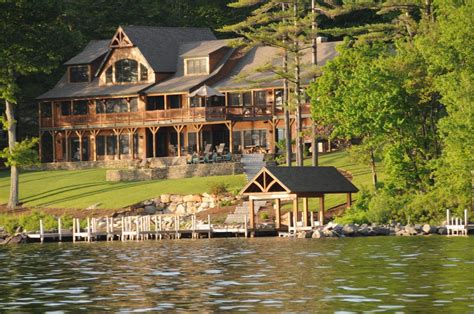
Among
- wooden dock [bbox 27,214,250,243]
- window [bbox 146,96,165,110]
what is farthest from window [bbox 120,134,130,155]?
wooden dock [bbox 27,214,250,243]

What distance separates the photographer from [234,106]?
94.2m

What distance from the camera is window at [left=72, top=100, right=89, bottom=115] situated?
102188 mm

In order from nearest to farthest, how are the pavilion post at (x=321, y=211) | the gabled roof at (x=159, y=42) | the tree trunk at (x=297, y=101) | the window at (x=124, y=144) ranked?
1. the pavilion post at (x=321, y=211)
2. the tree trunk at (x=297, y=101)
3. the gabled roof at (x=159, y=42)
4. the window at (x=124, y=144)

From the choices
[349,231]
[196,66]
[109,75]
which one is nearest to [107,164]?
[109,75]

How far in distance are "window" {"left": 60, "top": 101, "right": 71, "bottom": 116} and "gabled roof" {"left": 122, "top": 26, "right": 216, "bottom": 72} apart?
299 inches

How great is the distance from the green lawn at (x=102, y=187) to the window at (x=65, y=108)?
31.0 feet

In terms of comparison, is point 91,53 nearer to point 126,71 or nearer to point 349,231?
point 126,71

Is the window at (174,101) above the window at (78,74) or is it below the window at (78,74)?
below

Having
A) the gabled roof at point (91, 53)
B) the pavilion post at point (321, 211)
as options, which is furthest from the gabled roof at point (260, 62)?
the pavilion post at point (321, 211)

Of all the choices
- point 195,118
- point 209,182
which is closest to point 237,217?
point 209,182

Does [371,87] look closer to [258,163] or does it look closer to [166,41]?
[258,163]

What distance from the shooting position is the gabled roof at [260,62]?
305ft

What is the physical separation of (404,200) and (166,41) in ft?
133

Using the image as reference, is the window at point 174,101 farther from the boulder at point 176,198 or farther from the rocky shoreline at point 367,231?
the rocky shoreline at point 367,231
